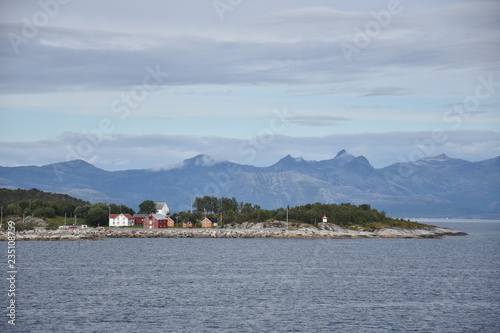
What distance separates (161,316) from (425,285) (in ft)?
118

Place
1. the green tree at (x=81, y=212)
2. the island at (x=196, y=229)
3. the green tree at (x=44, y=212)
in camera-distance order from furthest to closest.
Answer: the green tree at (x=81, y=212) → the green tree at (x=44, y=212) → the island at (x=196, y=229)

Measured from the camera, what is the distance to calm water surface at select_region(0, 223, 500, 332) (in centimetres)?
5238

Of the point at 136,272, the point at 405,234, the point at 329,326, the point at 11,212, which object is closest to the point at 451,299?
the point at 329,326

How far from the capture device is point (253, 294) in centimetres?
6775

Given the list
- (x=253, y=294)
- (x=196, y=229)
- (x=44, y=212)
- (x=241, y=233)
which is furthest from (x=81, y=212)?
(x=253, y=294)

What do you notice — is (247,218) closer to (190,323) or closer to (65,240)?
(65,240)

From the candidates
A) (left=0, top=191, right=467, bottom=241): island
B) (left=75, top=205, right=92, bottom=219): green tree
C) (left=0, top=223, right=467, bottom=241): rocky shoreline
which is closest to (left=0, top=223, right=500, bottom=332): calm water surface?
(left=0, top=191, right=467, bottom=241): island

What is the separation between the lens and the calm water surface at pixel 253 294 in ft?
172

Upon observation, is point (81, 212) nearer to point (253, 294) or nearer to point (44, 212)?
point (44, 212)

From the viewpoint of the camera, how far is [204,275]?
278ft

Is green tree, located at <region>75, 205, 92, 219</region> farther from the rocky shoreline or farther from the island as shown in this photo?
the rocky shoreline

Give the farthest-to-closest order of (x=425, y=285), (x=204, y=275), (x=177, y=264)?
(x=177, y=264)
(x=204, y=275)
(x=425, y=285)

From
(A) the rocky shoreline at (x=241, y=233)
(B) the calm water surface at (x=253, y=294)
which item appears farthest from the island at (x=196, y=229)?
(B) the calm water surface at (x=253, y=294)

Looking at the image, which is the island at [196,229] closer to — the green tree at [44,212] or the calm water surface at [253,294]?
the green tree at [44,212]
